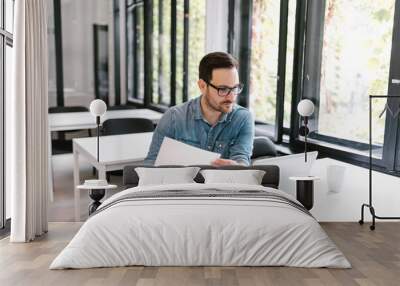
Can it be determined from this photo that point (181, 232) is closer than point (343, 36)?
Yes

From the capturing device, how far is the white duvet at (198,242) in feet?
10.8

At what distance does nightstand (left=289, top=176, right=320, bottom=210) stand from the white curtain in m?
2.09

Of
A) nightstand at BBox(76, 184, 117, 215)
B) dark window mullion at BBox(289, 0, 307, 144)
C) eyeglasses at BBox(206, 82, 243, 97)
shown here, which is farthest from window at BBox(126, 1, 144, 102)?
dark window mullion at BBox(289, 0, 307, 144)

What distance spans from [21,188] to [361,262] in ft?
8.23

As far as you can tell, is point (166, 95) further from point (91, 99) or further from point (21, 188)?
point (21, 188)

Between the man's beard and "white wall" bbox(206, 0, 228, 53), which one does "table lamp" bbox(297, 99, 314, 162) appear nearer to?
the man's beard

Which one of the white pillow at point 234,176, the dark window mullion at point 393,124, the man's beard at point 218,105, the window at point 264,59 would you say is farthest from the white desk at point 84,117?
the dark window mullion at point 393,124

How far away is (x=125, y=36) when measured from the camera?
4582 millimetres

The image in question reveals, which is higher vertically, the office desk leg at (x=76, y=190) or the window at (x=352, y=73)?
the window at (x=352, y=73)

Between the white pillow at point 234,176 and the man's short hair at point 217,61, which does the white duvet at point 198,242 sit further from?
the man's short hair at point 217,61

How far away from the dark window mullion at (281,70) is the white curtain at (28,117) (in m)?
1.94

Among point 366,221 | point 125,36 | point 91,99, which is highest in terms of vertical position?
point 125,36

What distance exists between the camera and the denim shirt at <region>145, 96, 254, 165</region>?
461 cm

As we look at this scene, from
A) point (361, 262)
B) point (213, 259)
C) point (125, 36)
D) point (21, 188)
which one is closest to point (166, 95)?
point (125, 36)
